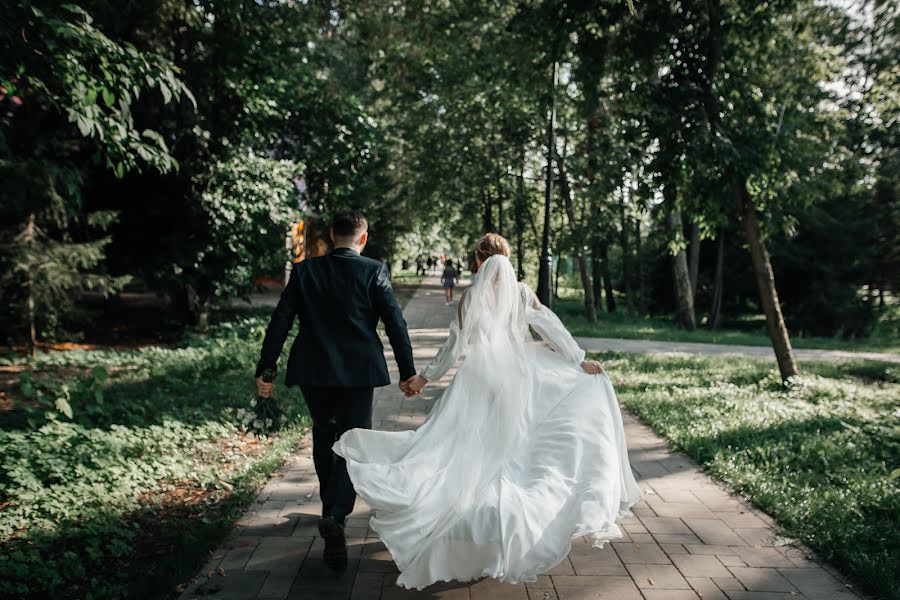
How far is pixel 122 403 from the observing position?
7.23 metres

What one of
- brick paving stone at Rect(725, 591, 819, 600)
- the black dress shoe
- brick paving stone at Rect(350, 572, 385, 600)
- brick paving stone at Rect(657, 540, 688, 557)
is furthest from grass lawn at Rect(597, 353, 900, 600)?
the black dress shoe

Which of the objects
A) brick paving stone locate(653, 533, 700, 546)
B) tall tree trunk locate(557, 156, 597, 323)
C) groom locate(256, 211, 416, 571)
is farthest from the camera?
tall tree trunk locate(557, 156, 597, 323)

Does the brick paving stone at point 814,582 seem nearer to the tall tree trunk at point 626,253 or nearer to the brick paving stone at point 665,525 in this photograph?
the brick paving stone at point 665,525

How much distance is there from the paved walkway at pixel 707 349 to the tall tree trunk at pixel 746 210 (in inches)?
164

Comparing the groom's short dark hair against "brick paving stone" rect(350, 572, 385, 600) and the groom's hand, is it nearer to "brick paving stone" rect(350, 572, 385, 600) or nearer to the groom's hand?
the groom's hand

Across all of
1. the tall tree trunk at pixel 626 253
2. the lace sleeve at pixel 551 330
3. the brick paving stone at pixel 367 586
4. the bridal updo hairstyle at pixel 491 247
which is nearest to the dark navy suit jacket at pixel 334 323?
the bridal updo hairstyle at pixel 491 247

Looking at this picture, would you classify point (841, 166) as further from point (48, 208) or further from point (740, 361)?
point (48, 208)

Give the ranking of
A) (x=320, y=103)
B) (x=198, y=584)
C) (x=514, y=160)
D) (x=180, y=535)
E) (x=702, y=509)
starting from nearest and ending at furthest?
(x=198, y=584)
(x=180, y=535)
(x=702, y=509)
(x=320, y=103)
(x=514, y=160)

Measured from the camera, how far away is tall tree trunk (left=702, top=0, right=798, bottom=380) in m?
9.20

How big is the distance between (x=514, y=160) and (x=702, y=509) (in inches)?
820

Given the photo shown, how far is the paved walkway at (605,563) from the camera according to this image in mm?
3545

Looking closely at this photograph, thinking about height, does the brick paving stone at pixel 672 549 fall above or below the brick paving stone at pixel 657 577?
above

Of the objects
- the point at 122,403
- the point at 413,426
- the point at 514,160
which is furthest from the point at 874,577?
the point at 514,160

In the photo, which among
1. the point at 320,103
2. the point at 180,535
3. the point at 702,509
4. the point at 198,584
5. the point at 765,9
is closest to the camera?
the point at 198,584
